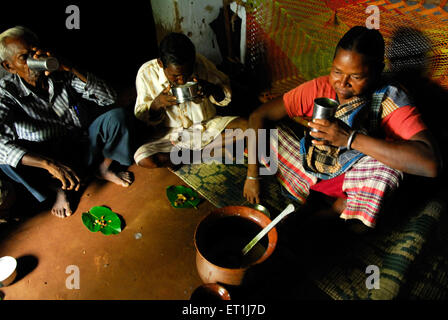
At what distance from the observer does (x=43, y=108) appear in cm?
210

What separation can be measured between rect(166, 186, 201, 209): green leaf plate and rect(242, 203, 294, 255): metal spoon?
79 cm

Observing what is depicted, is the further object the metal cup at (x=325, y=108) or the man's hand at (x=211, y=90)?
the man's hand at (x=211, y=90)

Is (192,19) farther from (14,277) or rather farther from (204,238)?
(14,277)

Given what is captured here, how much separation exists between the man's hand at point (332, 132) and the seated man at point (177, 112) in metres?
0.95

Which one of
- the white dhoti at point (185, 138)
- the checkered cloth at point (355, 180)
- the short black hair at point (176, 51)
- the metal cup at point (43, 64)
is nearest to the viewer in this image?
the checkered cloth at point (355, 180)

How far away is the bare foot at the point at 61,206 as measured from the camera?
220 centimetres

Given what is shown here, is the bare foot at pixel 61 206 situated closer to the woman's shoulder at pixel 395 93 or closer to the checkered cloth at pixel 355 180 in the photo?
A: the checkered cloth at pixel 355 180

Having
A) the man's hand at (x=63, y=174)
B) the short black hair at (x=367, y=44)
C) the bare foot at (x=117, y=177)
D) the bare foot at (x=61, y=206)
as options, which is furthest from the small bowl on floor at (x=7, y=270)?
the short black hair at (x=367, y=44)

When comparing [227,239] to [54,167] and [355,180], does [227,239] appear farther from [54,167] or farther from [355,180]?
[54,167]

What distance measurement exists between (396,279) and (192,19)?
2975 millimetres

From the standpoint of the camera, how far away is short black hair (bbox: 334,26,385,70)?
1.36 metres

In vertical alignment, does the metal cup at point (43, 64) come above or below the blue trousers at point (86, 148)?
above

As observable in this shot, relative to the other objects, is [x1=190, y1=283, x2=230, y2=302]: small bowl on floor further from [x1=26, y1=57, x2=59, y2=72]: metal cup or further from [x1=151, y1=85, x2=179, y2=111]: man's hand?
[x1=26, y1=57, x2=59, y2=72]: metal cup

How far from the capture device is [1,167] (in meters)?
2.01
